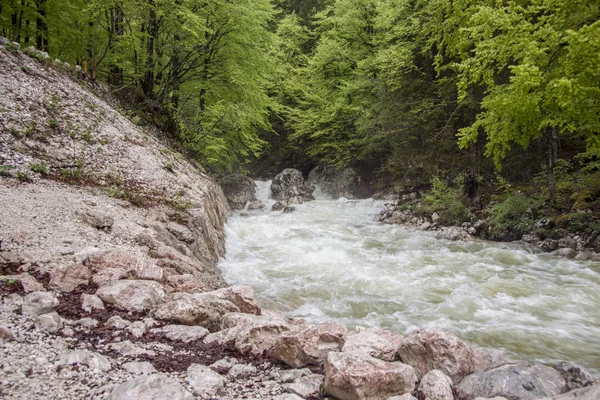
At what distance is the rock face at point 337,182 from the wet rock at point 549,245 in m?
12.7

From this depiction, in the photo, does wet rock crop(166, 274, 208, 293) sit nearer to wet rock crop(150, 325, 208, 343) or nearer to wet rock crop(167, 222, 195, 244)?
wet rock crop(150, 325, 208, 343)

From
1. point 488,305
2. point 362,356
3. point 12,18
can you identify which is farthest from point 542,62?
point 12,18

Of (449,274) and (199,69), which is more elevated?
(199,69)

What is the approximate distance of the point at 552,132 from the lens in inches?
391

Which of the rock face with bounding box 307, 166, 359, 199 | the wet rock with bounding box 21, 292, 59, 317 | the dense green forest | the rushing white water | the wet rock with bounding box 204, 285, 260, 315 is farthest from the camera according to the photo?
the rock face with bounding box 307, 166, 359, 199

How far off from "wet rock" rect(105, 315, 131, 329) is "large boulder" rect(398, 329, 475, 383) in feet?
9.02

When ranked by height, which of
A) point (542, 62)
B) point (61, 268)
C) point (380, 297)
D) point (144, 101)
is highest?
point (542, 62)

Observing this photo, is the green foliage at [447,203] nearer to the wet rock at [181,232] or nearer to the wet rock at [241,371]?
the wet rock at [181,232]

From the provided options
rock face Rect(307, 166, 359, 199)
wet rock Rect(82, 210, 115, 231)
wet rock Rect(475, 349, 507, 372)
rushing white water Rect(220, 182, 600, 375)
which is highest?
rock face Rect(307, 166, 359, 199)

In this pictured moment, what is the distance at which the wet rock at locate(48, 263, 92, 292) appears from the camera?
3.71m

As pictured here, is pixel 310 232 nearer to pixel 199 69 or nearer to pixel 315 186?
pixel 199 69

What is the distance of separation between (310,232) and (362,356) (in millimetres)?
8934

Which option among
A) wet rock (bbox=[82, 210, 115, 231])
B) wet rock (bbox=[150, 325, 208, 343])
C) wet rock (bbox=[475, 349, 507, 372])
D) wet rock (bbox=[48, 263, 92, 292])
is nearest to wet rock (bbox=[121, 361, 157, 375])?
wet rock (bbox=[150, 325, 208, 343])

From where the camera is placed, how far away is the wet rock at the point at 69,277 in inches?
146
